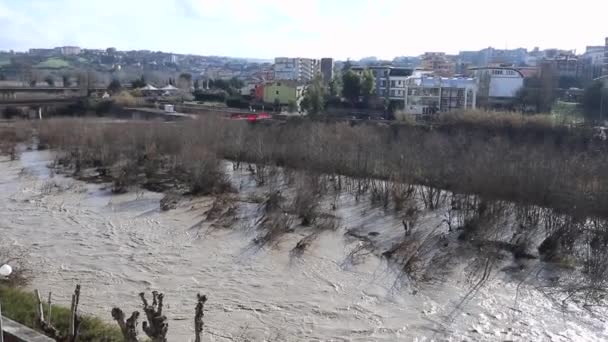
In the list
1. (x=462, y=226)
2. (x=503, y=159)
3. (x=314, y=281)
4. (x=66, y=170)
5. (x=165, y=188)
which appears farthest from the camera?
(x=66, y=170)

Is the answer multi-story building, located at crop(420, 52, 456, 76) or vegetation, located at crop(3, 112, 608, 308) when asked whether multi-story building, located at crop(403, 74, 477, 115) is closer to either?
vegetation, located at crop(3, 112, 608, 308)

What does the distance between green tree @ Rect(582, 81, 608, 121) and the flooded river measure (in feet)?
48.0

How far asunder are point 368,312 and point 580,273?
13.2ft

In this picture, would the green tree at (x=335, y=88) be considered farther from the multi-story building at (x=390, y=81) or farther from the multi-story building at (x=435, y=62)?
the multi-story building at (x=435, y=62)

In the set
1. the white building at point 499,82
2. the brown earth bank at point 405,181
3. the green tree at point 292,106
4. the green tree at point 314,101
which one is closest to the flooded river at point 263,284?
the brown earth bank at point 405,181

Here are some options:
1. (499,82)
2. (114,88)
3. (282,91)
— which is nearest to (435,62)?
(499,82)

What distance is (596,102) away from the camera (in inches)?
966

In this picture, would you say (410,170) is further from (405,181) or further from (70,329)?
(70,329)

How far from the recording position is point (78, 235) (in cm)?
1142

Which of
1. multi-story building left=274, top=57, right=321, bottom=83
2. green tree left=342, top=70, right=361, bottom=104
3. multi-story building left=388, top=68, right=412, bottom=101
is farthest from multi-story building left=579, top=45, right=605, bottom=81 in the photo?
multi-story building left=274, top=57, right=321, bottom=83

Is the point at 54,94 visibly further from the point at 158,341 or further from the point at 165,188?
the point at 158,341

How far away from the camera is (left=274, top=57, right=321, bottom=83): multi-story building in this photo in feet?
214

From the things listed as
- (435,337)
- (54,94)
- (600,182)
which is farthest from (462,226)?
(54,94)

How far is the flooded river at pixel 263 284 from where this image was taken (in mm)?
7652
